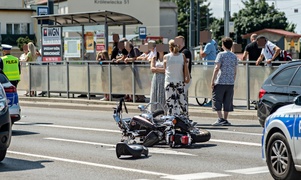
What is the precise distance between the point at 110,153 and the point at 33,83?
1582cm

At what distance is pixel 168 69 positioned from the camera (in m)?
16.1

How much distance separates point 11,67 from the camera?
67.8 ft

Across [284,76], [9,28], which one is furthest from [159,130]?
[9,28]

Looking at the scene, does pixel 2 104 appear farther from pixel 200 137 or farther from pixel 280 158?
pixel 280 158

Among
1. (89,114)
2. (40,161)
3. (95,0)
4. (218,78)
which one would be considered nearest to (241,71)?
(218,78)

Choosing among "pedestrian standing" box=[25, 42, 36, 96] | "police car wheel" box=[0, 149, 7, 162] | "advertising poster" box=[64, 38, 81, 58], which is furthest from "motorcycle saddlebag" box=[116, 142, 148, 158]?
"pedestrian standing" box=[25, 42, 36, 96]

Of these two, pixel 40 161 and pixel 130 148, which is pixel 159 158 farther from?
pixel 40 161

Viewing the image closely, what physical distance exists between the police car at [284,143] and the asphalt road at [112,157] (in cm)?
46

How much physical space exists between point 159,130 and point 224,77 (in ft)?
12.8

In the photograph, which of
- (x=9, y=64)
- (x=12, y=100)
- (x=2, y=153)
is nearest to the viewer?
(x=2, y=153)

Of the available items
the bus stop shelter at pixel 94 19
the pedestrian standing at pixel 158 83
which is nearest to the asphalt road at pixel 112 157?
the pedestrian standing at pixel 158 83

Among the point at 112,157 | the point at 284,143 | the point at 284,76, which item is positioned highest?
the point at 284,76

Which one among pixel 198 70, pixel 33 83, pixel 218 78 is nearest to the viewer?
pixel 218 78

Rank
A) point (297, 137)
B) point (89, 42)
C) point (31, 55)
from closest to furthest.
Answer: point (297, 137)
point (89, 42)
point (31, 55)
